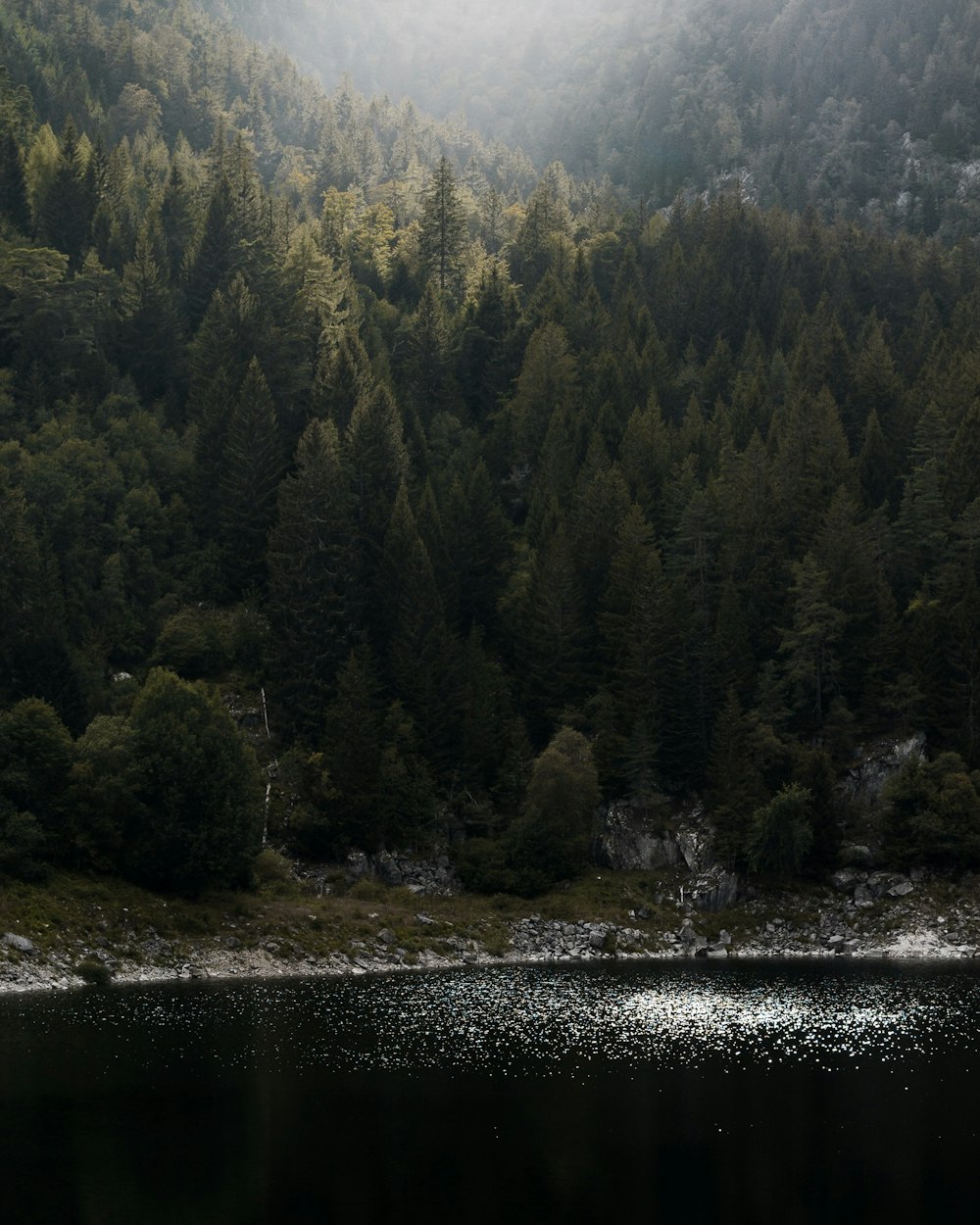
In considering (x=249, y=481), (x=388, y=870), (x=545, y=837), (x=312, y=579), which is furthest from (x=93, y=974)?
(x=249, y=481)

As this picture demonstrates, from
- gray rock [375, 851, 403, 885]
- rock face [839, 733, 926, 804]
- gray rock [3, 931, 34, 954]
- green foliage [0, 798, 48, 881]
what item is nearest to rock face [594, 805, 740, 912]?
rock face [839, 733, 926, 804]

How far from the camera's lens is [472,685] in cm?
13500

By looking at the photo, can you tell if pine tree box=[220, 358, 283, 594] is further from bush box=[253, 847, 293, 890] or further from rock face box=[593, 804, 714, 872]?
rock face box=[593, 804, 714, 872]

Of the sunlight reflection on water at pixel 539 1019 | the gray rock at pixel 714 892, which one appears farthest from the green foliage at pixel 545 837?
the sunlight reflection on water at pixel 539 1019

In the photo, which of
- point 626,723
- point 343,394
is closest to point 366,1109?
point 626,723

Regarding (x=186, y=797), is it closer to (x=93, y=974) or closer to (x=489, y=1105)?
(x=93, y=974)

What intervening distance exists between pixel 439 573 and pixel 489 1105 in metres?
93.2

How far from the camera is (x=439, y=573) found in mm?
145750

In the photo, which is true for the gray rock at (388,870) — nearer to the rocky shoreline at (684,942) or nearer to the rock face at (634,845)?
the rocky shoreline at (684,942)

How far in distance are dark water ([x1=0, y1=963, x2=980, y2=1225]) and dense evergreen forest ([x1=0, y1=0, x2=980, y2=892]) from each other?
30.0 meters

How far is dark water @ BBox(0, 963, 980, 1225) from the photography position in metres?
42.6

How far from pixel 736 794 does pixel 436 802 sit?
26634mm

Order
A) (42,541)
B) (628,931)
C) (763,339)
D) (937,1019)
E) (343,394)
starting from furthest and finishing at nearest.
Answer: (763,339) < (343,394) < (42,541) < (628,931) < (937,1019)

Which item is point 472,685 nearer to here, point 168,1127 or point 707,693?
point 707,693
